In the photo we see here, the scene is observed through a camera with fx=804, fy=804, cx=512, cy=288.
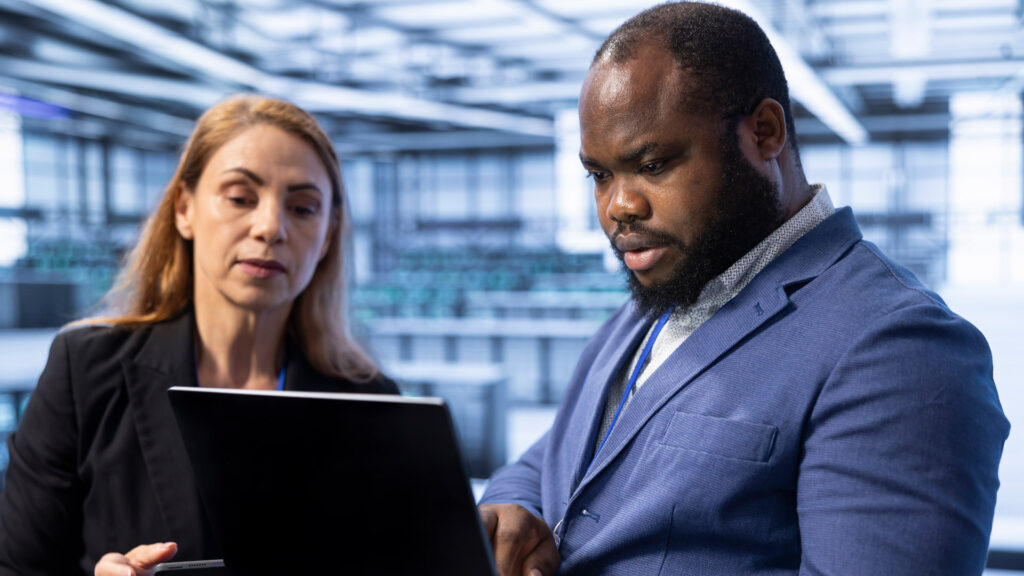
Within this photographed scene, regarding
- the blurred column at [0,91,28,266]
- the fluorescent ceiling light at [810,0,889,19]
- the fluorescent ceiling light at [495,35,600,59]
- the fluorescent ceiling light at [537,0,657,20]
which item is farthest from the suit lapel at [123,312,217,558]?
the blurred column at [0,91,28,266]

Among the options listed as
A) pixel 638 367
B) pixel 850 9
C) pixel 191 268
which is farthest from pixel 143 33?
pixel 850 9

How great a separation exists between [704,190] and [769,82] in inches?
8.5

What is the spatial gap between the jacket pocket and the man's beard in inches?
8.6

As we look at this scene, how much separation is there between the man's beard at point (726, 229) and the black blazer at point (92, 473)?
100 cm

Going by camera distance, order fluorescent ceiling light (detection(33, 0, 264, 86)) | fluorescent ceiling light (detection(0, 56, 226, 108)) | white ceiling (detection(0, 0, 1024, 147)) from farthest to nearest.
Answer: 1. fluorescent ceiling light (detection(0, 56, 226, 108))
2. white ceiling (detection(0, 0, 1024, 147))
3. fluorescent ceiling light (detection(33, 0, 264, 86))

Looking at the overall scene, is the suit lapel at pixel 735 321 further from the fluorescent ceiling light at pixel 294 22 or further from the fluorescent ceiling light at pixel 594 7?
the fluorescent ceiling light at pixel 294 22

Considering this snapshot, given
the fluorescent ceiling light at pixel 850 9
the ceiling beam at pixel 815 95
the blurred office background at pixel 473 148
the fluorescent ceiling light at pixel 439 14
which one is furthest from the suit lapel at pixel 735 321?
the fluorescent ceiling light at pixel 850 9

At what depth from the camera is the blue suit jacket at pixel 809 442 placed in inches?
37.2

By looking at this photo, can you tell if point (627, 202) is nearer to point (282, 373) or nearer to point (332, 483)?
point (332, 483)

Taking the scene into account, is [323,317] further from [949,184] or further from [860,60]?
[949,184]

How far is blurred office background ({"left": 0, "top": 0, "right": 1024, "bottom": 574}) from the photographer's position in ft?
26.6

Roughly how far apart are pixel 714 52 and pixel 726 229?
0.86ft

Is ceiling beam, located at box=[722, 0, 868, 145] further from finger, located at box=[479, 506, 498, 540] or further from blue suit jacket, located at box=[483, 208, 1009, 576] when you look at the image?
finger, located at box=[479, 506, 498, 540]

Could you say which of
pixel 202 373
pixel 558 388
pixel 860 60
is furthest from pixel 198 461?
pixel 860 60
